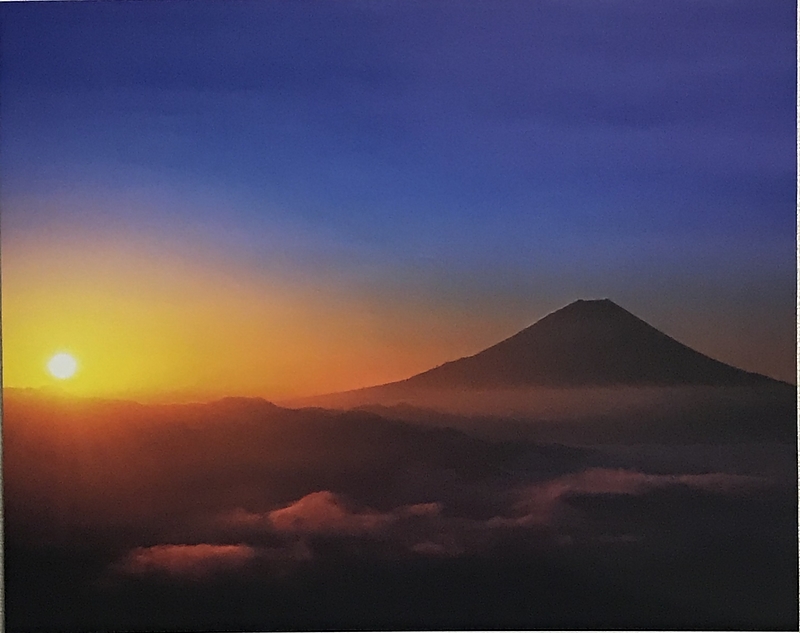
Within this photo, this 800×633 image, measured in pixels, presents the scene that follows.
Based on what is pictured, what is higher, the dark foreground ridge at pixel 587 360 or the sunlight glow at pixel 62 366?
the sunlight glow at pixel 62 366

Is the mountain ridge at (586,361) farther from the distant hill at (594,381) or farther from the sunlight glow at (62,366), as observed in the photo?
the sunlight glow at (62,366)

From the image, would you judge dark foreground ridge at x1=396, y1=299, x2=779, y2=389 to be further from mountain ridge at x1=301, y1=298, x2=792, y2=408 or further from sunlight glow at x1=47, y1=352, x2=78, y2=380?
sunlight glow at x1=47, y1=352, x2=78, y2=380

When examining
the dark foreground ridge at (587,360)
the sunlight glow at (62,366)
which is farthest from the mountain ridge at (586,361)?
the sunlight glow at (62,366)

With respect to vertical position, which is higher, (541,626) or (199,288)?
(199,288)

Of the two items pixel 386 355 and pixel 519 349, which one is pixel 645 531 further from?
pixel 386 355

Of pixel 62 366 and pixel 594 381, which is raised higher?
pixel 62 366

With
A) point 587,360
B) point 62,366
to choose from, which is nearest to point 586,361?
point 587,360

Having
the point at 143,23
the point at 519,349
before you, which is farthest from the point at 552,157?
the point at 143,23

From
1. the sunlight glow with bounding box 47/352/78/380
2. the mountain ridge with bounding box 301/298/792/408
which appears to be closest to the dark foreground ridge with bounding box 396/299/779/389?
the mountain ridge with bounding box 301/298/792/408

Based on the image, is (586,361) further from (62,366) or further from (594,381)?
(62,366)
